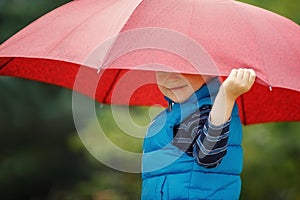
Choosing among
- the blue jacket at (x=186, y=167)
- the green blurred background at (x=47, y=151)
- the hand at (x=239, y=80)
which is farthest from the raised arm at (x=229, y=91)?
the green blurred background at (x=47, y=151)

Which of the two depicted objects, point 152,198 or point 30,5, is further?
point 30,5

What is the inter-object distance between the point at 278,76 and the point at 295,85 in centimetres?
7

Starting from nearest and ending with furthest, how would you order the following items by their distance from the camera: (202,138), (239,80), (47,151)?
(239,80) < (202,138) < (47,151)

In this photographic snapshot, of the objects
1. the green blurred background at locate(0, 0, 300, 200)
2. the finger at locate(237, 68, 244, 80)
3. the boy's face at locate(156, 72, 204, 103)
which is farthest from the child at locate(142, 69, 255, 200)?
the green blurred background at locate(0, 0, 300, 200)

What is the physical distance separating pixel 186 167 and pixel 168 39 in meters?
0.45

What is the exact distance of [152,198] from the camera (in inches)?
138

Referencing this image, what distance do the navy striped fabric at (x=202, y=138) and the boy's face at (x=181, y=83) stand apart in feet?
0.29

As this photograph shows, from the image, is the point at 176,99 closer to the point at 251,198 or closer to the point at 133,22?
the point at 133,22

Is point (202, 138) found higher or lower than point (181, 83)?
lower

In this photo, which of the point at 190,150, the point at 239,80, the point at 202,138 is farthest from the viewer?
the point at 190,150

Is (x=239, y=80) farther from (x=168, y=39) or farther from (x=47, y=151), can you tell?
(x=47, y=151)

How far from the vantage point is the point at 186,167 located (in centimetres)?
343

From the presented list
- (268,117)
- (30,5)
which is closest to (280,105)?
(268,117)

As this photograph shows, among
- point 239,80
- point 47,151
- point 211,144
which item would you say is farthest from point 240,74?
point 47,151
